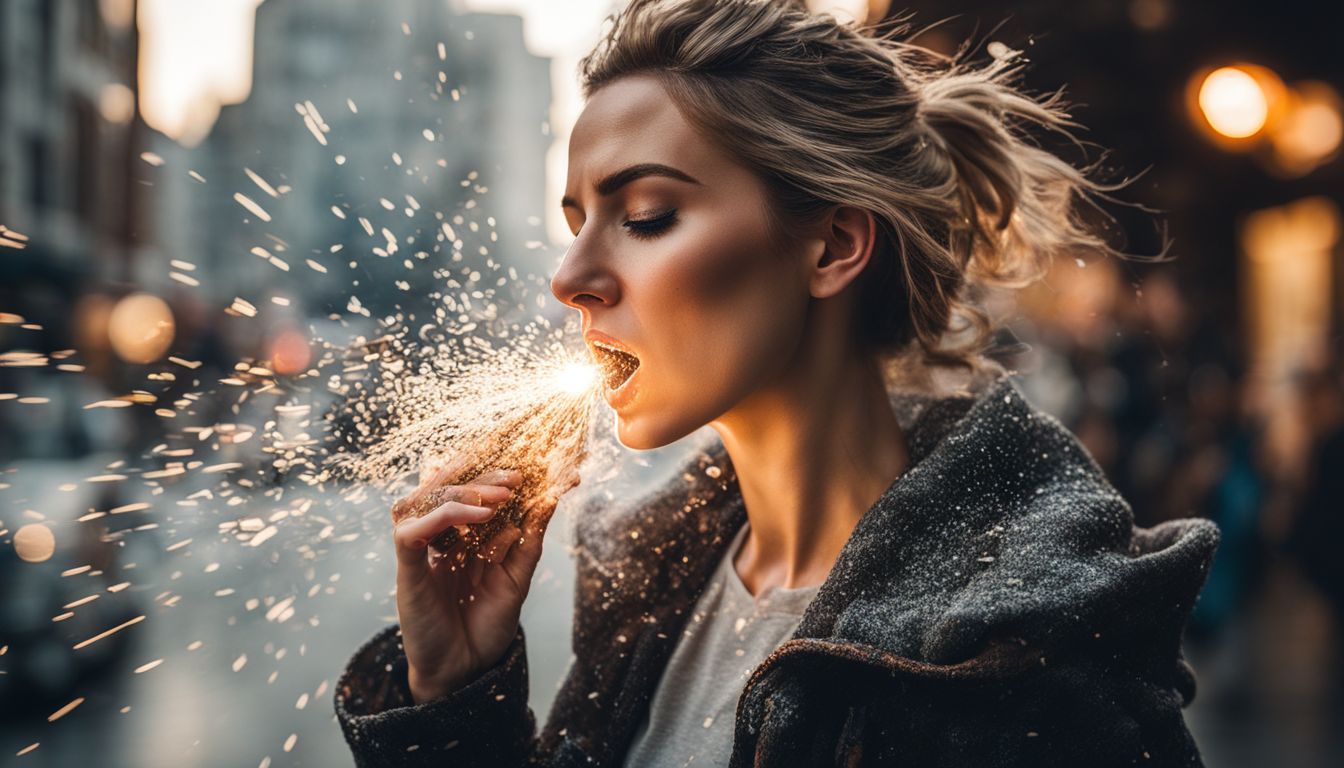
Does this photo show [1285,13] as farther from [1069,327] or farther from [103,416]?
[103,416]

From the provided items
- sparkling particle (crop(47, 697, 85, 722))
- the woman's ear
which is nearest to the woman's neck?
the woman's ear

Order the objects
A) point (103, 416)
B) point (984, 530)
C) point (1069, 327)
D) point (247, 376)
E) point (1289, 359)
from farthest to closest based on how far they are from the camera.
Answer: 1. point (1289, 359)
2. point (1069, 327)
3. point (103, 416)
4. point (247, 376)
5. point (984, 530)

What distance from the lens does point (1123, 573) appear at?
150cm

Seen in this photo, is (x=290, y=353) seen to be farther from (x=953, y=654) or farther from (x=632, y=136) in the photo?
A: (x=953, y=654)

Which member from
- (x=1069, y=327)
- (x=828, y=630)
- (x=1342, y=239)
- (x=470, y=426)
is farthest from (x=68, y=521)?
(x=1342, y=239)

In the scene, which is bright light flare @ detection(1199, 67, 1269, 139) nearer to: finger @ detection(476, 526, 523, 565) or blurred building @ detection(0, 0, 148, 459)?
finger @ detection(476, 526, 523, 565)

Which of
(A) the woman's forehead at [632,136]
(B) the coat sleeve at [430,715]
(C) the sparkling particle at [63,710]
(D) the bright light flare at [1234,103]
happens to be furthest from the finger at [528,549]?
(D) the bright light flare at [1234,103]

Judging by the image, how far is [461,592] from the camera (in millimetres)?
1777

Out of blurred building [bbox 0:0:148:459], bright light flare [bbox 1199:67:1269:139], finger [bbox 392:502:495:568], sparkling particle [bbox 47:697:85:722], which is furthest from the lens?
blurred building [bbox 0:0:148:459]

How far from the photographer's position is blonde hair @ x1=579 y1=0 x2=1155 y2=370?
168 cm

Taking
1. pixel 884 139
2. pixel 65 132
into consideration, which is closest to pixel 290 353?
pixel 884 139

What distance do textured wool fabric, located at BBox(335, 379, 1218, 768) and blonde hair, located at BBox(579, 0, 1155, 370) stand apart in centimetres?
26

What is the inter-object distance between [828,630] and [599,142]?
848mm

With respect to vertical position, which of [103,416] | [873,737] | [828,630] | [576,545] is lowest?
[873,737]
